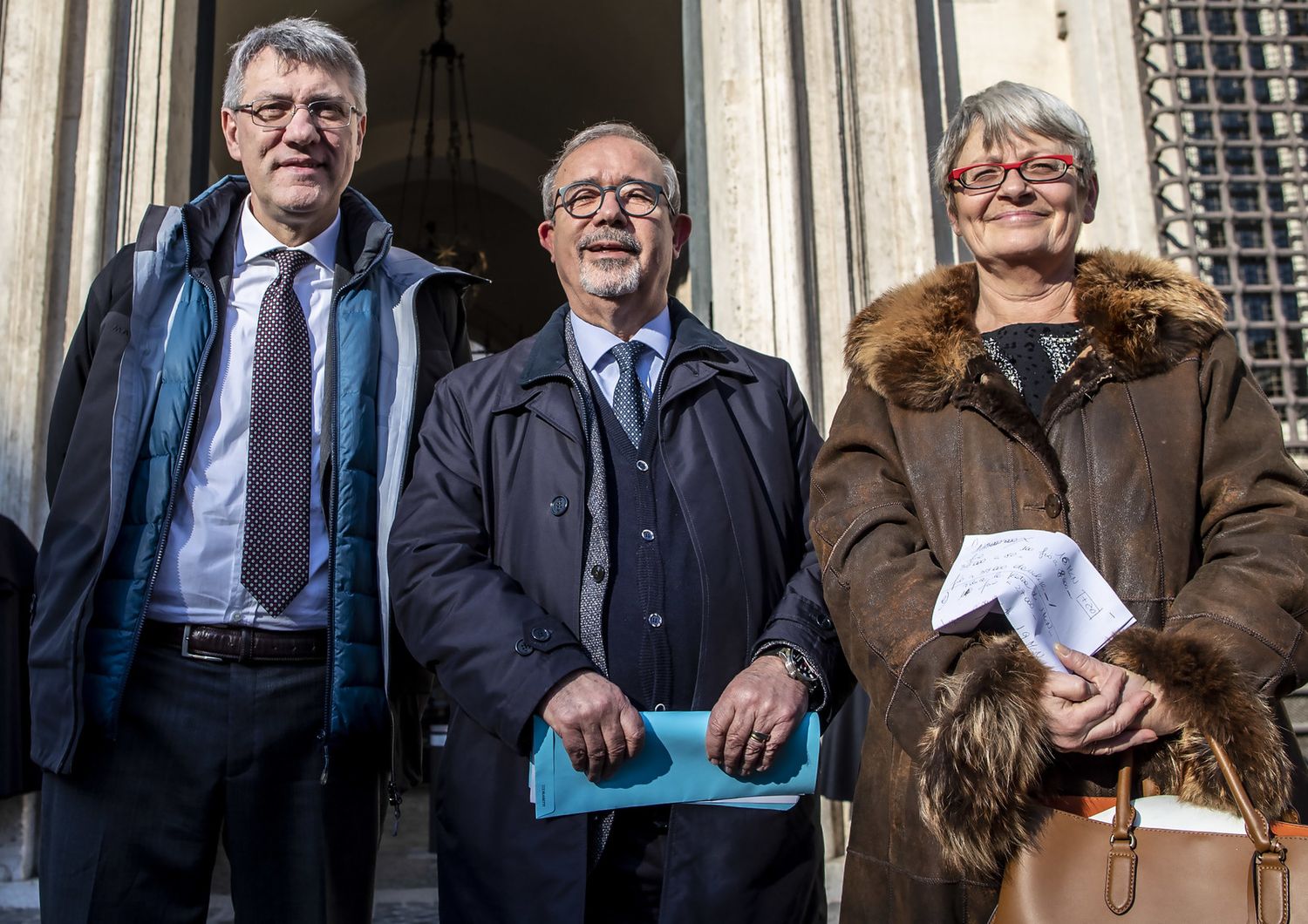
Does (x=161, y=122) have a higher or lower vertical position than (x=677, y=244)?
higher

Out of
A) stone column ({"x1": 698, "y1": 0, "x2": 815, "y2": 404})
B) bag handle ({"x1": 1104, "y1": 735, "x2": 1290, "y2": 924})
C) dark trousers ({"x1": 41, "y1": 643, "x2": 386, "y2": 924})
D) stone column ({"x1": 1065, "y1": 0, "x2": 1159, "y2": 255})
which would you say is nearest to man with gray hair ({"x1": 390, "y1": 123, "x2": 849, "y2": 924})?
dark trousers ({"x1": 41, "y1": 643, "x2": 386, "y2": 924})

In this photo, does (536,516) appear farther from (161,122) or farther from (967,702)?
(161,122)

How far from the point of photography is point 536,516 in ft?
7.16

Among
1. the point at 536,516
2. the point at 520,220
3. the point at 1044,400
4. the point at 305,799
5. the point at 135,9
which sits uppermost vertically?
the point at 520,220

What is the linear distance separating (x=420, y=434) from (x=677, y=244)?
74 centimetres

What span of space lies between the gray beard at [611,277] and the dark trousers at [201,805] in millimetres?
945

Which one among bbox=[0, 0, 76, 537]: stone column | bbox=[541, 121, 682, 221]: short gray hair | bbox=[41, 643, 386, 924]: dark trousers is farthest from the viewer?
bbox=[0, 0, 76, 537]: stone column

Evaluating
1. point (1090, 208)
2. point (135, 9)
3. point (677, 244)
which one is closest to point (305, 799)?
point (677, 244)

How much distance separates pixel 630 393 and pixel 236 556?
0.84m

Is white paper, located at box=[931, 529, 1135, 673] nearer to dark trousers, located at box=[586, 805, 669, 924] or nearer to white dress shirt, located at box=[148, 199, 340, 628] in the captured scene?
dark trousers, located at box=[586, 805, 669, 924]

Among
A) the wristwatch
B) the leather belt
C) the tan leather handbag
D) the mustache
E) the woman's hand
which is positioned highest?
the mustache

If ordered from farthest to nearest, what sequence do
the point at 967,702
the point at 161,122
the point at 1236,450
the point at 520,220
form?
the point at 520,220 → the point at 161,122 → the point at 1236,450 → the point at 967,702

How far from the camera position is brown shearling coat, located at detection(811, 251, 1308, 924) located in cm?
166

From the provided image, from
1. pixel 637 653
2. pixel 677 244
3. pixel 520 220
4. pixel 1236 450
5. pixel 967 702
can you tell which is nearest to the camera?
pixel 967 702
